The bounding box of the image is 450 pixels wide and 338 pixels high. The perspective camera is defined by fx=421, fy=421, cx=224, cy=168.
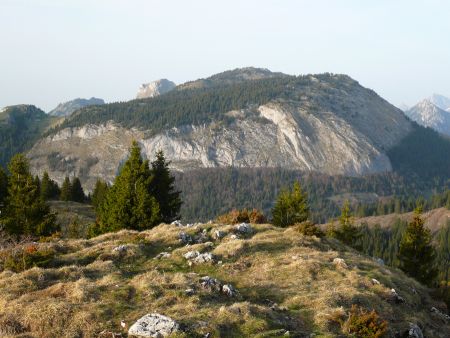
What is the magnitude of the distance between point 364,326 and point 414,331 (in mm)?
4077

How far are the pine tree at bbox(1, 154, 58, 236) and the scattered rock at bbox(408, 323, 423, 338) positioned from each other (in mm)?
43739

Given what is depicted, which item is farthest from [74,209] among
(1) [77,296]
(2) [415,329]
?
(2) [415,329]

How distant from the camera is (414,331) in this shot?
22.0 meters

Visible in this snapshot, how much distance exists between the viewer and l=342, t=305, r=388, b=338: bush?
64.2 feet

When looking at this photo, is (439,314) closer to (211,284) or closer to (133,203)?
(211,284)

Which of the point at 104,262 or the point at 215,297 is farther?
the point at 104,262

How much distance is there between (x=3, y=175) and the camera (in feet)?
220

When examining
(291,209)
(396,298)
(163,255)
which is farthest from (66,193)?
(396,298)

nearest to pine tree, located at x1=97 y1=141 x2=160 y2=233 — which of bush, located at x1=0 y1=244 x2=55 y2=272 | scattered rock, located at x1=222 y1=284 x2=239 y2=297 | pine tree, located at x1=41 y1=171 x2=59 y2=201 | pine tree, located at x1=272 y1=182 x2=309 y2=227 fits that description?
bush, located at x1=0 y1=244 x2=55 y2=272

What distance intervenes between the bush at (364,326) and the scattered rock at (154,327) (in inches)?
325

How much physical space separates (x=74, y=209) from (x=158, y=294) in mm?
87820

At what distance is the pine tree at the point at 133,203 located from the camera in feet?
162

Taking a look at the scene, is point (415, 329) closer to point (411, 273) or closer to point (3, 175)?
point (411, 273)

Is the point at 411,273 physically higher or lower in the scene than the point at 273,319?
lower
